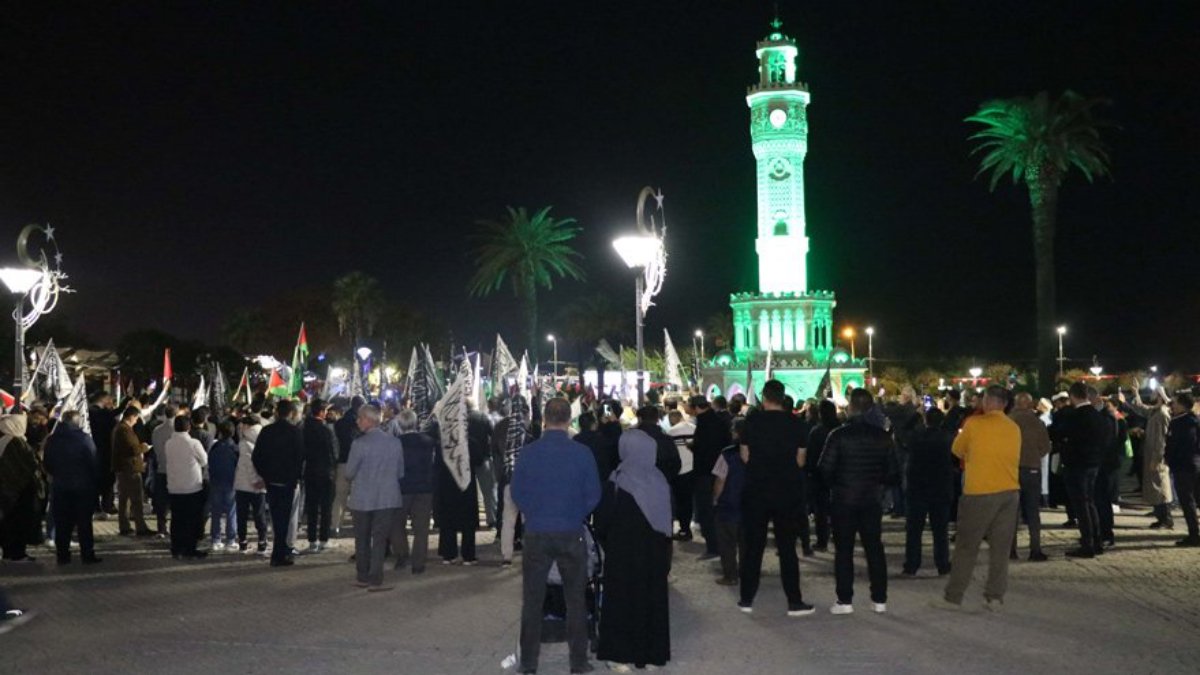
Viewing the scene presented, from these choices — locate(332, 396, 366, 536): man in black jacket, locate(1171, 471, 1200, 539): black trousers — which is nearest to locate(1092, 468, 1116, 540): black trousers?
locate(1171, 471, 1200, 539): black trousers

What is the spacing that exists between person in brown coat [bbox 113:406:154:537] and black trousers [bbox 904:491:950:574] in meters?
10.1

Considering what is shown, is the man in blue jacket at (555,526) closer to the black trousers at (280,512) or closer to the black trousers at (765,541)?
the black trousers at (765,541)

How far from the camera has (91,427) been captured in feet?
57.4

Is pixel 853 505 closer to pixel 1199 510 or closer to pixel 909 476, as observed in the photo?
pixel 909 476

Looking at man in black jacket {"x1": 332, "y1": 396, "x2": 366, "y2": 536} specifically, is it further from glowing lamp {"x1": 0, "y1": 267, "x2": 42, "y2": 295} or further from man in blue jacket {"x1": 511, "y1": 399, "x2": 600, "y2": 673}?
man in blue jacket {"x1": 511, "y1": 399, "x2": 600, "y2": 673}

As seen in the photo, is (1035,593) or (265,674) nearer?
(265,674)

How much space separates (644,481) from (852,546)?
2750 mm

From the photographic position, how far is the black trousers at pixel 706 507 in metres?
13.9

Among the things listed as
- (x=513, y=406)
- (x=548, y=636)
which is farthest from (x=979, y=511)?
(x=513, y=406)

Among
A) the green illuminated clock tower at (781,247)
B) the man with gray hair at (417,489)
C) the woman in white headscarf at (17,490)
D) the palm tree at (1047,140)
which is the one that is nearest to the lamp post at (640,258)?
the man with gray hair at (417,489)

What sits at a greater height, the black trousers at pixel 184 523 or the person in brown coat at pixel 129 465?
the person in brown coat at pixel 129 465

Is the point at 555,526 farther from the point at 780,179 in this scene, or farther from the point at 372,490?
the point at 780,179

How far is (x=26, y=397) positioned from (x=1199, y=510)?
19.6m

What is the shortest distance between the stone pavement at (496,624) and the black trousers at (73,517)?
0.27 m
